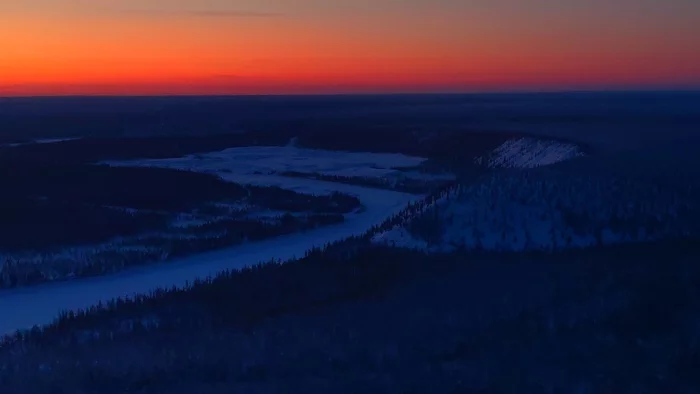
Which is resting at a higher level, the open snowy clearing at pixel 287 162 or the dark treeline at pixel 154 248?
the dark treeline at pixel 154 248

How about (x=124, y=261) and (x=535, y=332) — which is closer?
(x=535, y=332)

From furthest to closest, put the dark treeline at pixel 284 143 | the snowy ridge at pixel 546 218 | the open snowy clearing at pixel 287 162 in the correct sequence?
the dark treeline at pixel 284 143 → the open snowy clearing at pixel 287 162 → the snowy ridge at pixel 546 218

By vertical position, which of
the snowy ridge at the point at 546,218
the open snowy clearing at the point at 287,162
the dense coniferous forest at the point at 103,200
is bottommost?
the open snowy clearing at the point at 287,162

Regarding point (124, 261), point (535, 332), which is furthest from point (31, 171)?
point (535, 332)

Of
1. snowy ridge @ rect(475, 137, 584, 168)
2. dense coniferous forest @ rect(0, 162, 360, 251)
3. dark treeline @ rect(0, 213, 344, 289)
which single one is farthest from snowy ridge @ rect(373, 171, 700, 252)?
snowy ridge @ rect(475, 137, 584, 168)

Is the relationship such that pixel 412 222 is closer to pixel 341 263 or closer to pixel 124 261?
pixel 341 263

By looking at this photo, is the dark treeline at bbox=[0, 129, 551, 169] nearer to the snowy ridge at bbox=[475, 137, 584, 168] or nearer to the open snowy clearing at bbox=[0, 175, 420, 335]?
the snowy ridge at bbox=[475, 137, 584, 168]

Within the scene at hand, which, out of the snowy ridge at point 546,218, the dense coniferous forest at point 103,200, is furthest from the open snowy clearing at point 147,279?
Result: the dense coniferous forest at point 103,200

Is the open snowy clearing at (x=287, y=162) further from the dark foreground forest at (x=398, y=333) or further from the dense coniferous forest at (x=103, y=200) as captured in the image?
the dark foreground forest at (x=398, y=333)
